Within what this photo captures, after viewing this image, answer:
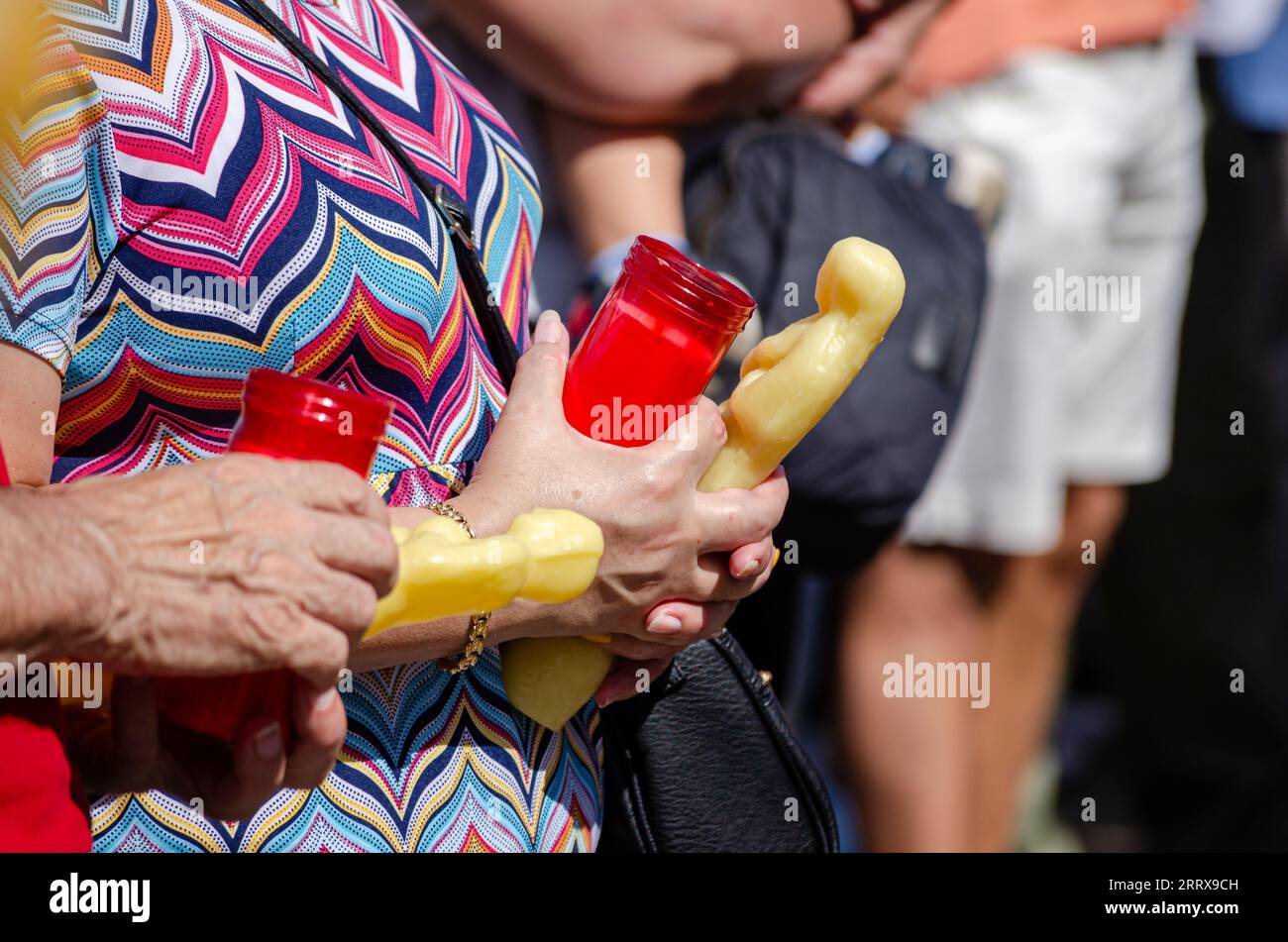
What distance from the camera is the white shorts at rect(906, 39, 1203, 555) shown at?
7.25 ft

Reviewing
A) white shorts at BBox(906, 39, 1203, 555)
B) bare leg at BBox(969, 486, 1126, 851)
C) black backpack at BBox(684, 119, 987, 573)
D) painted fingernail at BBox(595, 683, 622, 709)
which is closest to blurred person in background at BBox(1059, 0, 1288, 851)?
bare leg at BBox(969, 486, 1126, 851)

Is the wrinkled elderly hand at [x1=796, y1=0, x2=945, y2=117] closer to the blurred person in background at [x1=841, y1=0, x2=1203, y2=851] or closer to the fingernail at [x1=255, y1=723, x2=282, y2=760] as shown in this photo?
the blurred person in background at [x1=841, y1=0, x2=1203, y2=851]

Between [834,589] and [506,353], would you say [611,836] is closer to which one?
[506,353]

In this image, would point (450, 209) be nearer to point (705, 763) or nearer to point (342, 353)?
point (342, 353)

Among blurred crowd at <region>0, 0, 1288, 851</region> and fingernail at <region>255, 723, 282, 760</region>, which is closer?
fingernail at <region>255, 723, 282, 760</region>

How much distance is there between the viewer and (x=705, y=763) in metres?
1.12

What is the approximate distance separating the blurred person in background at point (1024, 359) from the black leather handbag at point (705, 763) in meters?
1.10

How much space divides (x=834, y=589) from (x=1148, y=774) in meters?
1.29

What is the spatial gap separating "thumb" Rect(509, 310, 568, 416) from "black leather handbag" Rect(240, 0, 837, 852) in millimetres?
82

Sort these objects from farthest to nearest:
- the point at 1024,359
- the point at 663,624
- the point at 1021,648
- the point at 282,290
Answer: the point at 1021,648 < the point at 1024,359 < the point at 663,624 < the point at 282,290

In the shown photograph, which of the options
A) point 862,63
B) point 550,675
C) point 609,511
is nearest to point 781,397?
point 609,511

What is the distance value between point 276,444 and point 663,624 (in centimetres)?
33

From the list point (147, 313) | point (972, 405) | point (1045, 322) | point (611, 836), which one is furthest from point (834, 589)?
point (147, 313)

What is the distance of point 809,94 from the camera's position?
1.77 metres
